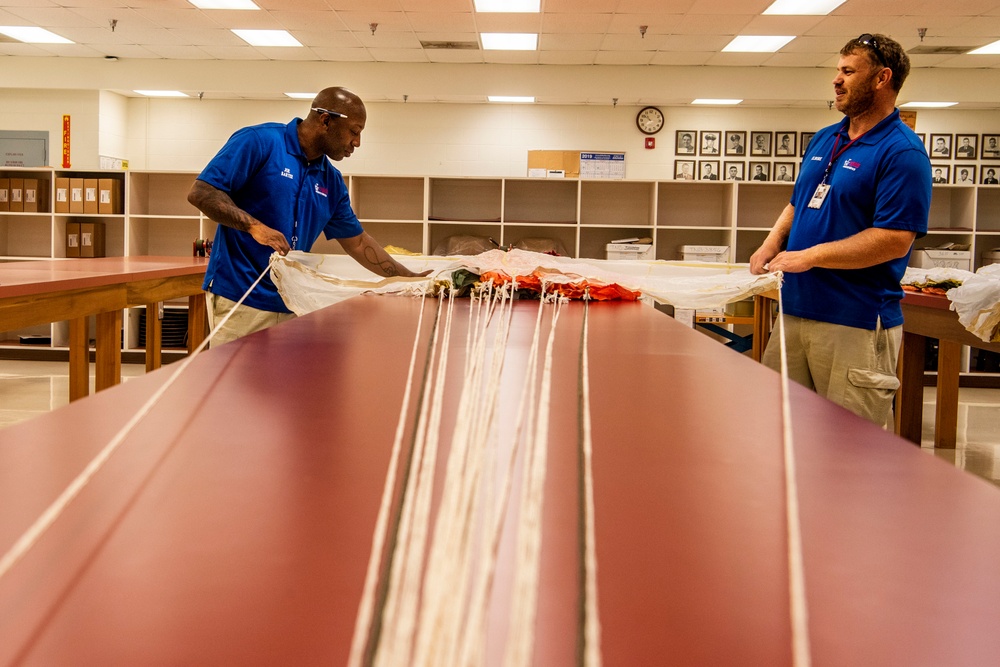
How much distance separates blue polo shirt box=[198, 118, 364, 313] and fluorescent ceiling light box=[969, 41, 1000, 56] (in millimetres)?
5881

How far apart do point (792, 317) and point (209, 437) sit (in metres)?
1.94

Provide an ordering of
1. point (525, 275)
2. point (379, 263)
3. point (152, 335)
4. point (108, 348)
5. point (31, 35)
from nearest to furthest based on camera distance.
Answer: point (525, 275) → point (379, 263) → point (108, 348) → point (152, 335) → point (31, 35)

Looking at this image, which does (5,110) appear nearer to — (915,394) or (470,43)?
(470,43)

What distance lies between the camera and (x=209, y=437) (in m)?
0.75

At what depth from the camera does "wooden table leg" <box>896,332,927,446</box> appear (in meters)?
3.62

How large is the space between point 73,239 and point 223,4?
2.76m

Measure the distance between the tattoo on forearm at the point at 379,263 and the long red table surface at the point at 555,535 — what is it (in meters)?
1.80

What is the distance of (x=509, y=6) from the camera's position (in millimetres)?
5402

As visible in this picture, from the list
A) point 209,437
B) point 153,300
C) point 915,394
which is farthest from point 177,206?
point 209,437

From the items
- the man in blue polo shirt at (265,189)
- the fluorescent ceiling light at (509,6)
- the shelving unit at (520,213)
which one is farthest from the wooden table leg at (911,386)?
the shelving unit at (520,213)

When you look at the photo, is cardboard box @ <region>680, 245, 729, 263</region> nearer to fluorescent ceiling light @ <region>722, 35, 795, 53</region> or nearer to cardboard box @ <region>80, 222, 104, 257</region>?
fluorescent ceiling light @ <region>722, 35, 795, 53</region>

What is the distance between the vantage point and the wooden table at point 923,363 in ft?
9.52

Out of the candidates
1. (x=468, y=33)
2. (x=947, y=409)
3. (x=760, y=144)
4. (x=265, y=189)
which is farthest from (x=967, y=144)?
(x=265, y=189)

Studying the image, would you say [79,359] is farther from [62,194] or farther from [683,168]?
[683,168]
